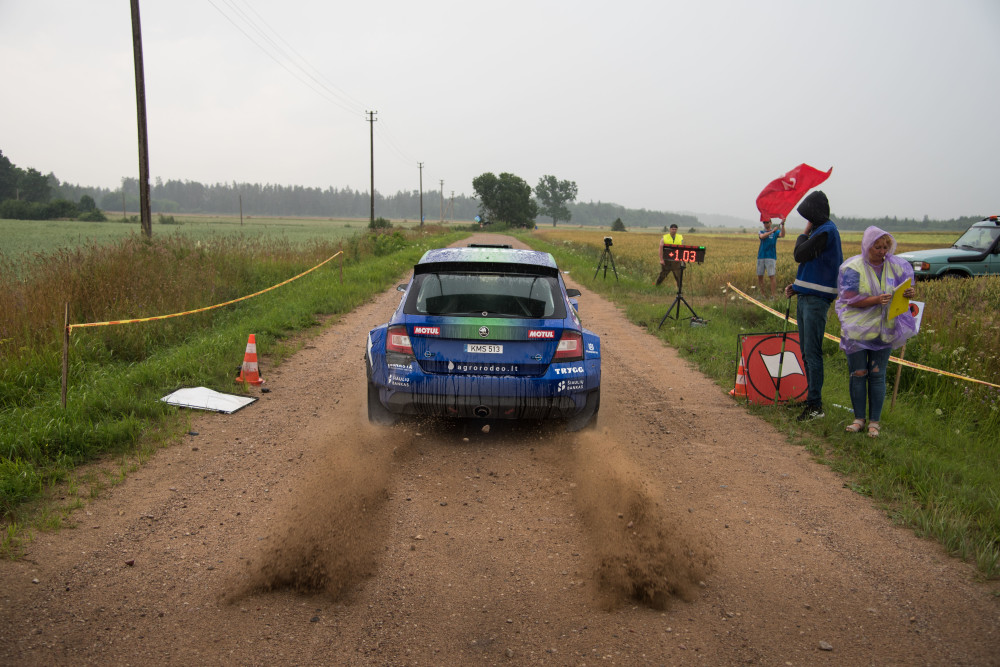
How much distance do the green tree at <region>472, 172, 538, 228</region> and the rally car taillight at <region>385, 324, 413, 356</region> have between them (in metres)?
102

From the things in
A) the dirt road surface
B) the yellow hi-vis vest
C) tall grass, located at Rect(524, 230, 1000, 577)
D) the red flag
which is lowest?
the dirt road surface

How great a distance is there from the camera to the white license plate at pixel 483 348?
4789 millimetres

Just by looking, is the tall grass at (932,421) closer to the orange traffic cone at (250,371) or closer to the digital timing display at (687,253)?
the digital timing display at (687,253)

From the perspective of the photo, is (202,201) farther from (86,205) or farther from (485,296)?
(485,296)

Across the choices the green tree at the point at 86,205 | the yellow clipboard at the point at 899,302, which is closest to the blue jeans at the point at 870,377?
the yellow clipboard at the point at 899,302

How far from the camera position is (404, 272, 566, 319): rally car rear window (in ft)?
16.5

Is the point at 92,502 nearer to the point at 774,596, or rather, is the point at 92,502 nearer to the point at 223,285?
the point at 774,596

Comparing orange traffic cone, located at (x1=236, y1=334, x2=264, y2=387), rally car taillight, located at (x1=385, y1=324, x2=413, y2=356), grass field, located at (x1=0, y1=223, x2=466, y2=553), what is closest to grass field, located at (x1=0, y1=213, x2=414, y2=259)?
grass field, located at (x1=0, y1=223, x2=466, y2=553)

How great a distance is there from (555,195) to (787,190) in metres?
162

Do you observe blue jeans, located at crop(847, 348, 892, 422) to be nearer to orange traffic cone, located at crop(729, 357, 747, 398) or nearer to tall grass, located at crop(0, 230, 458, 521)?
orange traffic cone, located at crop(729, 357, 747, 398)

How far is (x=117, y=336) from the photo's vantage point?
7914mm

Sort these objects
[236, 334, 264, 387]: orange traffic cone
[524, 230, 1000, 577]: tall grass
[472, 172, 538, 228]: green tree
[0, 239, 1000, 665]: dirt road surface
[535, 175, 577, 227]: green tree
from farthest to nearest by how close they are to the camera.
Answer: 1. [535, 175, 577, 227]: green tree
2. [472, 172, 538, 228]: green tree
3. [236, 334, 264, 387]: orange traffic cone
4. [524, 230, 1000, 577]: tall grass
5. [0, 239, 1000, 665]: dirt road surface

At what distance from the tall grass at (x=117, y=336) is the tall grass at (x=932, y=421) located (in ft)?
18.8

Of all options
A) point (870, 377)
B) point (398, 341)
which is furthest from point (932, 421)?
point (398, 341)
